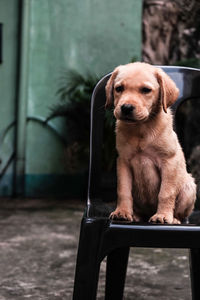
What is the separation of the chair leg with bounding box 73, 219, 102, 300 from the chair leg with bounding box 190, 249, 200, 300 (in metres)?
0.59

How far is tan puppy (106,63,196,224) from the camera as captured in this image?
1585 mm

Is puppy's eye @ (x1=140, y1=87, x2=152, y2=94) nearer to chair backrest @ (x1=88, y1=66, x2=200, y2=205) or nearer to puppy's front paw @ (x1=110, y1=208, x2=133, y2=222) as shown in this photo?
puppy's front paw @ (x1=110, y1=208, x2=133, y2=222)

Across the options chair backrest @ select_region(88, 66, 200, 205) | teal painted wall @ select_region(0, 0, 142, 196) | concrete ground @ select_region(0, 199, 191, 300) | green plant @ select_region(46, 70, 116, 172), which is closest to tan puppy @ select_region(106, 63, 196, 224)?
chair backrest @ select_region(88, 66, 200, 205)

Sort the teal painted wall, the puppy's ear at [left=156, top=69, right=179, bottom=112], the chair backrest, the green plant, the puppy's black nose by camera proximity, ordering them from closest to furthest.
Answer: the puppy's black nose → the puppy's ear at [left=156, top=69, right=179, bottom=112] → the chair backrest → the green plant → the teal painted wall

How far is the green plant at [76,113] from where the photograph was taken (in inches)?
235

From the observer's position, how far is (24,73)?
241 inches

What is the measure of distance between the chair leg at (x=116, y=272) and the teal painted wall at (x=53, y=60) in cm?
400

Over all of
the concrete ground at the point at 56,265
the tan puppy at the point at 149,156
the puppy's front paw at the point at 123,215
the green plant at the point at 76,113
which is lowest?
the concrete ground at the point at 56,265

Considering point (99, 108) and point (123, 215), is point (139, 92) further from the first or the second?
point (99, 108)

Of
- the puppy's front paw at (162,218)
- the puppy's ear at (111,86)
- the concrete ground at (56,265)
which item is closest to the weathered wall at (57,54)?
the concrete ground at (56,265)

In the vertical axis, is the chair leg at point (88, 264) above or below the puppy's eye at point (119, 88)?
below

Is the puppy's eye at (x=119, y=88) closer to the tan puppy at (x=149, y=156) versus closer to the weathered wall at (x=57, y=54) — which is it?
the tan puppy at (x=149, y=156)

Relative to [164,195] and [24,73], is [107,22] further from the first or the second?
[164,195]

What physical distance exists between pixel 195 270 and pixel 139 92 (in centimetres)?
88
